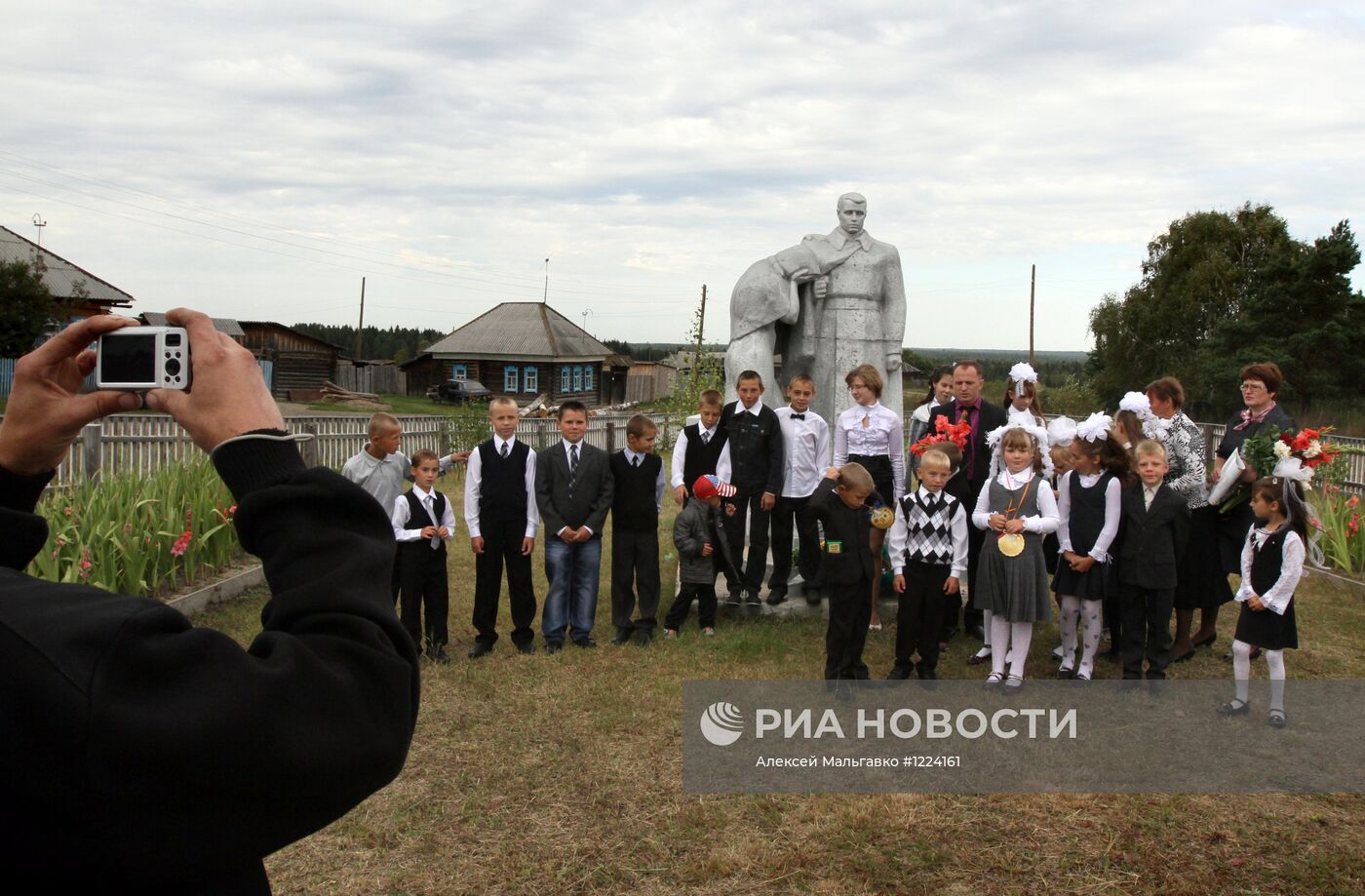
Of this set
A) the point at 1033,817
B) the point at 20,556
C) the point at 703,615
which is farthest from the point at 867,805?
the point at 20,556

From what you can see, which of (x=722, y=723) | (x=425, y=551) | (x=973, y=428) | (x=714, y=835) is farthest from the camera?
(x=973, y=428)

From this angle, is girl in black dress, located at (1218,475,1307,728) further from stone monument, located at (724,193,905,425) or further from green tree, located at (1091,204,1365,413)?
green tree, located at (1091,204,1365,413)

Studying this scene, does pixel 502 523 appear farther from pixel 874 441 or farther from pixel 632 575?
pixel 874 441

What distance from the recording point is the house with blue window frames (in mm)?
38812

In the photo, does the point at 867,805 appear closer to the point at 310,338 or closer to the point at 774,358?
the point at 774,358

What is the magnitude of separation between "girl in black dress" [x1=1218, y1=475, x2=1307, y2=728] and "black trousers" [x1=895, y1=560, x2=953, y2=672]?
1470mm

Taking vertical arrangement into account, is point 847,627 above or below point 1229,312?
below

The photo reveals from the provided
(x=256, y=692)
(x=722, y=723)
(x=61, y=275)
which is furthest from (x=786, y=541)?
(x=61, y=275)

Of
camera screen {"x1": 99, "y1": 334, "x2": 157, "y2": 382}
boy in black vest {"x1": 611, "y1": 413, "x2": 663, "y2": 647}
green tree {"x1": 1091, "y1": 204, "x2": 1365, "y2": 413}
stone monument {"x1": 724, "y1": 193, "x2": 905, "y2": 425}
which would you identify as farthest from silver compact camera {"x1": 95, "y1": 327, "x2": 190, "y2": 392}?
green tree {"x1": 1091, "y1": 204, "x2": 1365, "y2": 413}

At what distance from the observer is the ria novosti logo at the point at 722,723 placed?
196 inches

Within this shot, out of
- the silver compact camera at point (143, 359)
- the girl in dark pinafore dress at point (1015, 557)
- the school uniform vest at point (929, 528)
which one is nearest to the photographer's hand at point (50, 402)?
the silver compact camera at point (143, 359)

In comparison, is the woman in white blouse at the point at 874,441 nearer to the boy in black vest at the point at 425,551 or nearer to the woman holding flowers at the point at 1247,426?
the woman holding flowers at the point at 1247,426

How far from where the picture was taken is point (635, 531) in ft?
22.2

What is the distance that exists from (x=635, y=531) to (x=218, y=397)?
5.67 m
